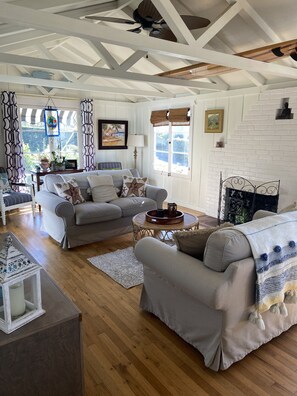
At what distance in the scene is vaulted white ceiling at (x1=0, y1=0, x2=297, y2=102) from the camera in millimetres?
2268

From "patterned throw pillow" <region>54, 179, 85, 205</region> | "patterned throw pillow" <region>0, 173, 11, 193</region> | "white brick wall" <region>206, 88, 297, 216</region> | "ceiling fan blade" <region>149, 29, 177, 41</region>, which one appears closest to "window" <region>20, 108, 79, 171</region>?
"patterned throw pillow" <region>0, 173, 11, 193</region>

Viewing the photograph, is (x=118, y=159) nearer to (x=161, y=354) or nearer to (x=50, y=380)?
(x=161, y=354)

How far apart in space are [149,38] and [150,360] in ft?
8.39

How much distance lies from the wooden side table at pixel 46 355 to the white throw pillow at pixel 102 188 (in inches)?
124

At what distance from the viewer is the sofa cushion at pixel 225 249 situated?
6.04ft

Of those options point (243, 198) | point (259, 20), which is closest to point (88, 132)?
point (243, 198)

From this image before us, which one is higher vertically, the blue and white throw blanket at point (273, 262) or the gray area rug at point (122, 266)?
the blue and white throw blanket at point (273, 262)

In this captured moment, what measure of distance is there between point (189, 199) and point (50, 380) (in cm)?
516

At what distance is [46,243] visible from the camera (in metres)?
4.23

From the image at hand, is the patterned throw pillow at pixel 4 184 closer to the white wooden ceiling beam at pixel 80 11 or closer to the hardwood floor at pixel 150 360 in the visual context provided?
the white wooden ceiling beam at pixel 80 11

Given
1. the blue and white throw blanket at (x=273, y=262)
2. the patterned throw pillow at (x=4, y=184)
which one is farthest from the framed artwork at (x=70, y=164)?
the blue and white throw blanket at (x=273, y=262)

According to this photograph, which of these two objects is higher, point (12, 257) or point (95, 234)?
point (12, 257)

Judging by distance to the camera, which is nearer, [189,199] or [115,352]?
[115,352]

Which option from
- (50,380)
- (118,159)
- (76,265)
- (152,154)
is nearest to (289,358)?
(50,380)
